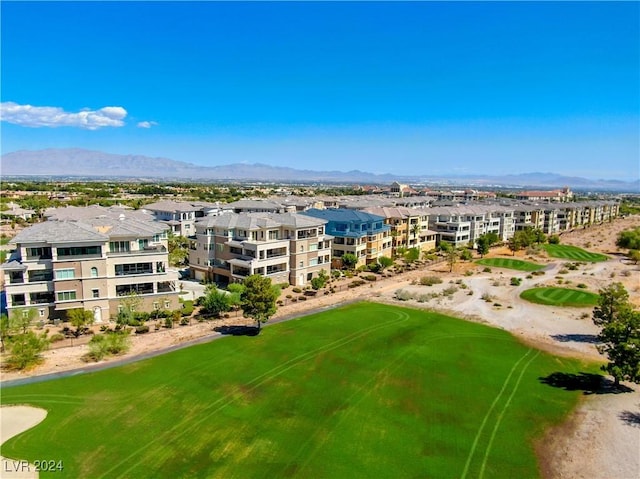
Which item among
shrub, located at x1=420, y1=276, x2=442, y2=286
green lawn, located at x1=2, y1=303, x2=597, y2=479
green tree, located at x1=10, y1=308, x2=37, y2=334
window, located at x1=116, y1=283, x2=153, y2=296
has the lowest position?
green lawn, located at x1=2, y1=303, x2=597, y2=479

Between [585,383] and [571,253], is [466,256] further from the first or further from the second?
[585,383]

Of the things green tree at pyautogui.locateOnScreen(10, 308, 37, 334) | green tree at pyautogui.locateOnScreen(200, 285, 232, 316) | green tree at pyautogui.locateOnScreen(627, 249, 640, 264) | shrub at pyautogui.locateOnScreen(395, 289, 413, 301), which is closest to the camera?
green tree at pyautogui.locateOnScreen(10, 308, 37, 334)

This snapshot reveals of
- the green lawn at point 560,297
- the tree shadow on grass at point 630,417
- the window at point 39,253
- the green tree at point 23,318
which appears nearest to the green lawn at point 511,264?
the green lawn at point 560,297

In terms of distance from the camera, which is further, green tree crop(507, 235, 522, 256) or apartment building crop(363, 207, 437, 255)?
green tree crop(507, 235, 522, 256)

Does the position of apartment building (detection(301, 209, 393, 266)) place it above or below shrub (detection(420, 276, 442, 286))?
above

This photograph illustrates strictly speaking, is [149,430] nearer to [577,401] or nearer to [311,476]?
[311,476]

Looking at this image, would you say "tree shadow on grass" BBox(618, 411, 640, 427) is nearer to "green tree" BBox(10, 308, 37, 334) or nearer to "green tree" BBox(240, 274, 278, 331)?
"green tree" BBox(240, 274, 278, 331)

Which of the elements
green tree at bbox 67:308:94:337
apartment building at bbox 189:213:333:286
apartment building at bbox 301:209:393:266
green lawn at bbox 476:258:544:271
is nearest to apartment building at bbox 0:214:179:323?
green tree at bbox 67:308:94:337

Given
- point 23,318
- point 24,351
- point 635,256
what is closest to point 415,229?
point 635,256
